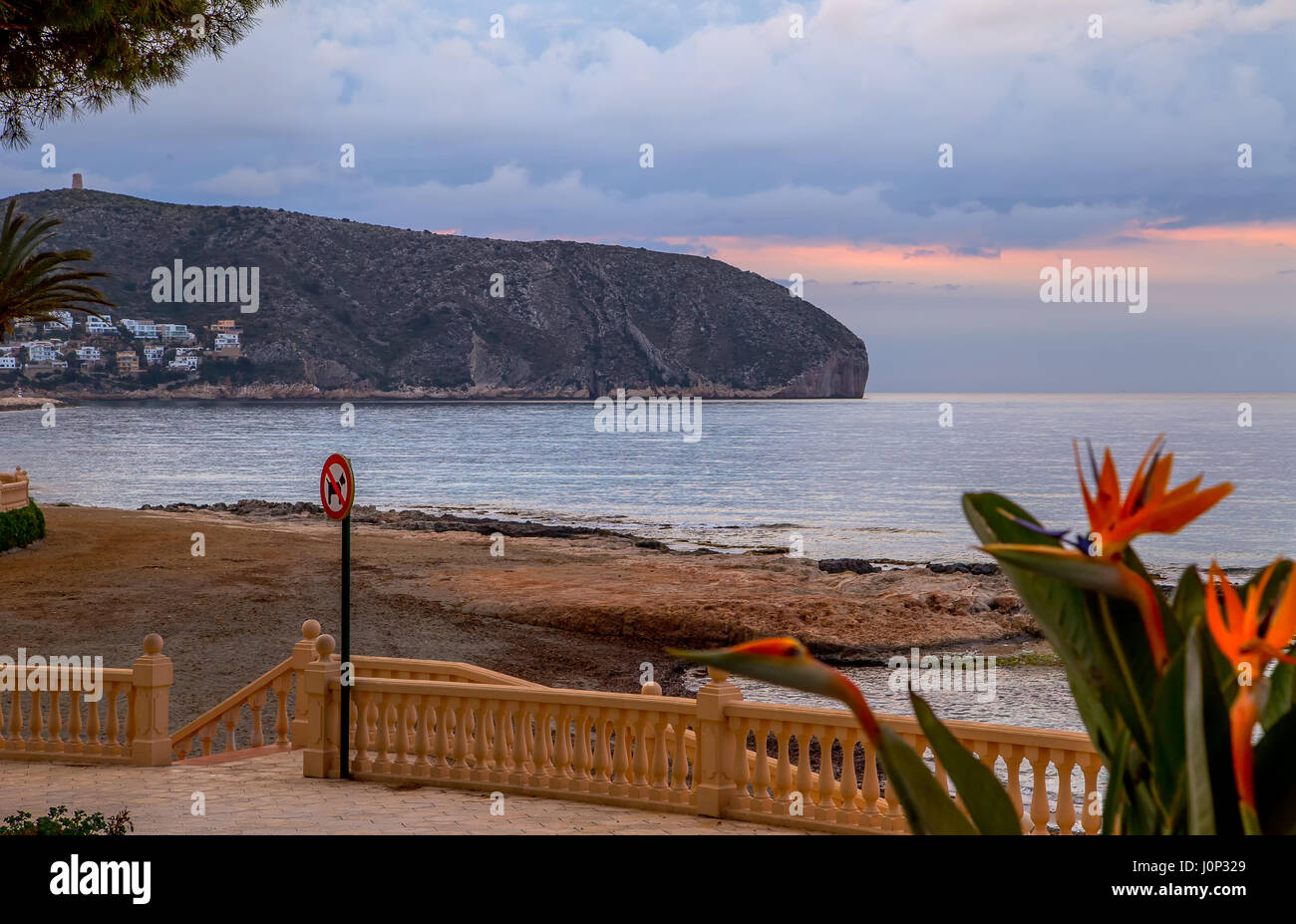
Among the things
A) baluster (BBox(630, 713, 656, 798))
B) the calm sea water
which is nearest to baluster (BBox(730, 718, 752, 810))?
baluster (BBox(630, 713, 656, 798))

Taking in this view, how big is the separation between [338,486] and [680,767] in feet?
14.3

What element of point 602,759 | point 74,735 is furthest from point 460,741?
point 74,735

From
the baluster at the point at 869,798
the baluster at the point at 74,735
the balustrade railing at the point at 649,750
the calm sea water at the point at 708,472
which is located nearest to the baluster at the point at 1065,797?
the balustrade railing at the point at 649,750

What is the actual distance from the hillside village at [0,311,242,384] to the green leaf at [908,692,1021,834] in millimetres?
172224

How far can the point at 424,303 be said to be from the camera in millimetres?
172875

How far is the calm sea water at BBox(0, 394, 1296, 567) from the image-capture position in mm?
61688

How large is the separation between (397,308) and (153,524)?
132 meters

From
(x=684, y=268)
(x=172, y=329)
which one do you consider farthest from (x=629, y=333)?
(x=172, y=329)

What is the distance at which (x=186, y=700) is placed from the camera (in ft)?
67.7

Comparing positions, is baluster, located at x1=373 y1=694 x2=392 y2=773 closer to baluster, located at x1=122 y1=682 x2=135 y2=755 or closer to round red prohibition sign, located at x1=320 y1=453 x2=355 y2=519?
round red prohibition sign, located at x1=320 y1=453 x2=355 y2=519

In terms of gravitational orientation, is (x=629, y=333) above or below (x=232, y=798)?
above

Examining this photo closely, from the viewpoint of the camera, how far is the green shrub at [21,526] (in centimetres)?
3269
